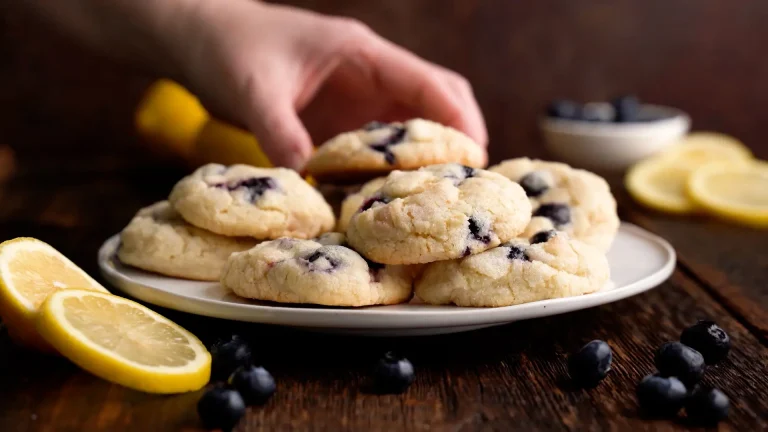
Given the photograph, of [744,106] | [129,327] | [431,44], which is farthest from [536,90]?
[129,327]

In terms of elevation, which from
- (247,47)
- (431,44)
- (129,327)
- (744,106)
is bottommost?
(744,106)

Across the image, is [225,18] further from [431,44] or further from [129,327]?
[431,44]

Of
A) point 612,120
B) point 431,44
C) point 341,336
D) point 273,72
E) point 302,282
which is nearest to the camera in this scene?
point 302,282

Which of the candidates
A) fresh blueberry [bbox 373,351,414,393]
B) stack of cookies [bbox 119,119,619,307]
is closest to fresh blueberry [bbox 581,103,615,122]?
stack of cookies [bbox 119,119,619,307]

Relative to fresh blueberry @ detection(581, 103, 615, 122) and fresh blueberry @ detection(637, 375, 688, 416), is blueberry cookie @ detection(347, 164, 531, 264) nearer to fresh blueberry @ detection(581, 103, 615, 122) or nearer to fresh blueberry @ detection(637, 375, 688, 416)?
fresh blueberry @ detection(637, 375, 688, 416)

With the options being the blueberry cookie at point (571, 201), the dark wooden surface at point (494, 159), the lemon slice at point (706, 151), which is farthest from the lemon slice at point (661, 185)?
the blueberry cookie at point (571, 201)

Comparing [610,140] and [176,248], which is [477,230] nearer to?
[176,248]

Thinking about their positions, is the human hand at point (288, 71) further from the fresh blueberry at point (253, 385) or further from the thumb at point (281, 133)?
the fresh blueberry at point (253, 385)
